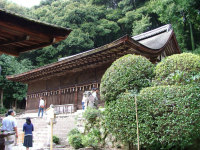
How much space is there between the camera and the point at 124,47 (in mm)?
10117

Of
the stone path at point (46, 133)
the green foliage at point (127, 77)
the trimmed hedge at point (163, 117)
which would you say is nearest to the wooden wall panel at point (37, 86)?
the stone path at point (46, 133)

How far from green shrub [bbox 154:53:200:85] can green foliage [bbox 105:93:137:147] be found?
1.11 m

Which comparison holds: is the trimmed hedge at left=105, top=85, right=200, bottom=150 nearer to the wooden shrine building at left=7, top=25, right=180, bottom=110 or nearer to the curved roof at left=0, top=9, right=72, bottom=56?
the curved roof at left=0, top=9, right=72, bottom=56

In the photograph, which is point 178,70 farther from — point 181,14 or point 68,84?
point 181,14

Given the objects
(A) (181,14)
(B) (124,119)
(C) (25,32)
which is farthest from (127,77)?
(A) (181,14)

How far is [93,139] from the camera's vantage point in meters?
Answer: 7.00

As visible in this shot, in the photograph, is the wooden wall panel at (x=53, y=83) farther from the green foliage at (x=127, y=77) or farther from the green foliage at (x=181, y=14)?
the green foliage at (x=181, y=14)

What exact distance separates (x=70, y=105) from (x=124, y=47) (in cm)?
603

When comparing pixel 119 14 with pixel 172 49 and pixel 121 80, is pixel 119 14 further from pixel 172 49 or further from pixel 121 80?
pixel 121 80

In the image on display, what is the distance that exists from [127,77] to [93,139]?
8.31 ft

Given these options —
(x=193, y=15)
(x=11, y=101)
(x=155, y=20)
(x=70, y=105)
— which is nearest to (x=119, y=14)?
(x=155, y=20)

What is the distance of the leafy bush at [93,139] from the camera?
694cm

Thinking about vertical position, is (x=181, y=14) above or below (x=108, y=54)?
above

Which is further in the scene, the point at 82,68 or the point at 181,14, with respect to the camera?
the point at 181,14
